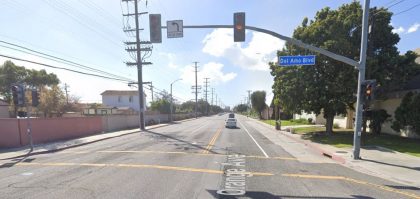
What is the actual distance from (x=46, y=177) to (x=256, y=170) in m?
7.05

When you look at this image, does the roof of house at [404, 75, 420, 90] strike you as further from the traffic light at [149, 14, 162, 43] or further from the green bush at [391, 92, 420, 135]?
the traffic light at [149, 14, 162, 43]

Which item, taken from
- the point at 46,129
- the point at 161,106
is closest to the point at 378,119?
the point at 46,129

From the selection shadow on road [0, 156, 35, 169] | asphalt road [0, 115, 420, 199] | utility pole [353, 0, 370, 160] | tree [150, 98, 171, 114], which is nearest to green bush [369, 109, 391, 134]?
utility pole [353, 0, 370, 160]

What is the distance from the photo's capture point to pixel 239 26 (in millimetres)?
14055

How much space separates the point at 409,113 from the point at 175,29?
17404mm

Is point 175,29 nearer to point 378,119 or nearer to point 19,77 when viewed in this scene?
point 378,119

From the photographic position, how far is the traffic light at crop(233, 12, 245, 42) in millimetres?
14047

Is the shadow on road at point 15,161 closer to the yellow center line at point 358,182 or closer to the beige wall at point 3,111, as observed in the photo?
the yellow center line at point 358,182

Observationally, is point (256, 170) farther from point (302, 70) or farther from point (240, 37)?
point (302, 70)

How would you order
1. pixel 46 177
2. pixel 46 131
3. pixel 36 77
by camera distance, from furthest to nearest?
1. pixel 36 77
2. pixel 46 131
3. pixel 46 177

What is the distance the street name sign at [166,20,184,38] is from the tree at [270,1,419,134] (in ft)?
49.2

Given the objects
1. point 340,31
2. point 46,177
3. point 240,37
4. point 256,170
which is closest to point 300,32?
point 340,31

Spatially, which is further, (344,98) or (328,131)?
(328,131)

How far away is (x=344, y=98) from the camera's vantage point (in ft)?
85.8
